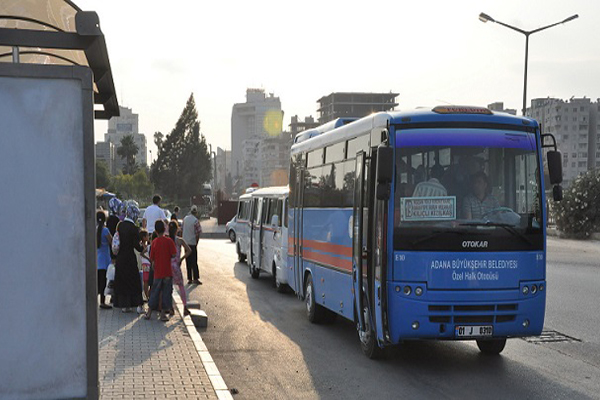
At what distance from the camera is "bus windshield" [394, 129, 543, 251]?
9922mm

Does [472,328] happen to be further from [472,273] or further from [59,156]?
[59,156]

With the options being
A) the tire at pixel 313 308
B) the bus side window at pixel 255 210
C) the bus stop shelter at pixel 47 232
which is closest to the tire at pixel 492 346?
the tire at pixel 313 308

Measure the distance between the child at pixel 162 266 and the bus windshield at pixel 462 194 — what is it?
16.0 feet

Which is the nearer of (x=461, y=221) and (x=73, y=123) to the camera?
(x=73, y=123)

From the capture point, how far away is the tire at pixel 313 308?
45.6 ft

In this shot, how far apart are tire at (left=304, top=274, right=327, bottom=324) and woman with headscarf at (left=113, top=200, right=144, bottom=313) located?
2.98 metres

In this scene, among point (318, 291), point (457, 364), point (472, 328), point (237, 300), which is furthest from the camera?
point (237, 300)

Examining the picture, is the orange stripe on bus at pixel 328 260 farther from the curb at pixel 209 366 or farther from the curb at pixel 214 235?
the curb at pixel 214 235

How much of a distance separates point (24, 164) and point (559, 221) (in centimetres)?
4096

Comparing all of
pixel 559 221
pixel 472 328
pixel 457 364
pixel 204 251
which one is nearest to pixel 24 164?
pixel 472 328

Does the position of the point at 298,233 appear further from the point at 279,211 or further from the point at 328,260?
the point at 279,211

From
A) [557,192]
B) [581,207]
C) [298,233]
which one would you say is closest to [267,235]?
[298,233]

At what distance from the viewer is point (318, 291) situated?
13.5 metres

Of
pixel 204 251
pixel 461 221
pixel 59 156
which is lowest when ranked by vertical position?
pixel 204 251
